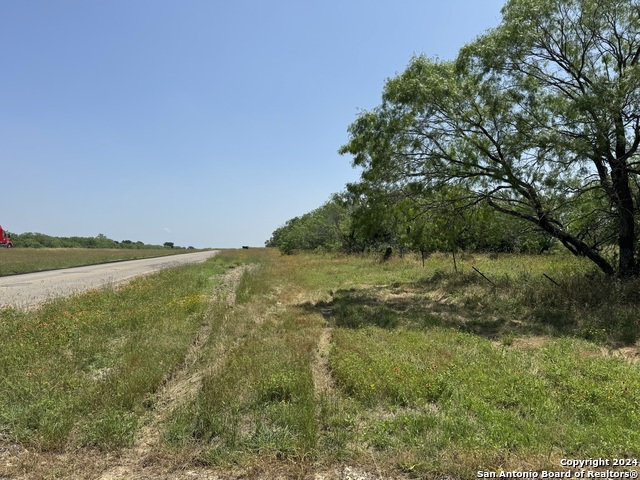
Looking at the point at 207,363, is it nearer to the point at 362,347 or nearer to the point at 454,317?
the point at 362,347

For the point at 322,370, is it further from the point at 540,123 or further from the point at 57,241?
the point at 57,241

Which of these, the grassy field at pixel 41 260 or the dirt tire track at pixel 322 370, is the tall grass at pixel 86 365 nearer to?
the dirt tire track at pixel 322 370

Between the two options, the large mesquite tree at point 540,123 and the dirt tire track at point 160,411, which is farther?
the large mesquite tree at point 540,123

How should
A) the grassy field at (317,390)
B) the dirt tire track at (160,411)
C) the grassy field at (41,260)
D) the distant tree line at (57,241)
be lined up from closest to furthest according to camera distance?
the dirt tire track at (160,411), the grassy field at (317,390), the grassy field at (41,260), the distant tree line at (57,241)

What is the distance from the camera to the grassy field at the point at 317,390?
375 cm

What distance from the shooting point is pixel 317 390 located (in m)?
5.56

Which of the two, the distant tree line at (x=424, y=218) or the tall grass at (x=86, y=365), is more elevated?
the distant tree line at (x=424, y=218)

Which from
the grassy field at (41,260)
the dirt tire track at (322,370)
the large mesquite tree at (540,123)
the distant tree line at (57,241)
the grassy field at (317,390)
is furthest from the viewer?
the distant tree line at (57,241)

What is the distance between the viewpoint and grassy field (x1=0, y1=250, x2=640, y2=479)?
3.75 m

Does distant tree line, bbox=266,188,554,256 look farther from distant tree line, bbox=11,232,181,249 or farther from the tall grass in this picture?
distant tree line, bbox=11,232,181,249

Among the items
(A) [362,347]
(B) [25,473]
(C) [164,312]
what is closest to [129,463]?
(B) [25,473]

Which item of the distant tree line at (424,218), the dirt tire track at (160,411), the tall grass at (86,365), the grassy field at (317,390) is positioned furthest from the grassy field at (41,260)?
the dirt tire track at (160,411)

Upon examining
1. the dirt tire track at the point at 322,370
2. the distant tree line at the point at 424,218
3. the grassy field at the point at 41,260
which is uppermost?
the distant tree line at the point at 424,218

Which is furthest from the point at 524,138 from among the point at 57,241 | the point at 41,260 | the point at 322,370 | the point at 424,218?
the point at 57,241
